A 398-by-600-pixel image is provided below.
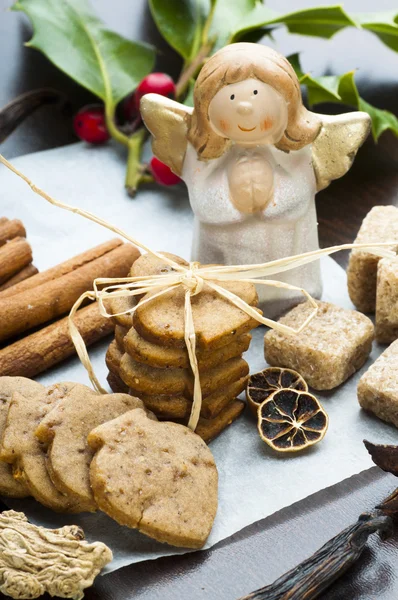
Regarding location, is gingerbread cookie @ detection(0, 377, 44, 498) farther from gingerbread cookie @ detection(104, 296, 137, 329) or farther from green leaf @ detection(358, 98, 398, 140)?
green leaf @ detection(358, 98, 398, 140)

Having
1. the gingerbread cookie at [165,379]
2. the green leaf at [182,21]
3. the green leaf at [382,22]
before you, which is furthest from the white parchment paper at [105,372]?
the green leaf at [382,22]

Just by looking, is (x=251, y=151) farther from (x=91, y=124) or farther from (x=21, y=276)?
(x=91, y=124)

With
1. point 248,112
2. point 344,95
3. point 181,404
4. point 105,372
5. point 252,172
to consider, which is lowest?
point 105,372

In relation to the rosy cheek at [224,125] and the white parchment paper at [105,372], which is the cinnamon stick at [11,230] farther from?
the rosy cheek at [224,125]

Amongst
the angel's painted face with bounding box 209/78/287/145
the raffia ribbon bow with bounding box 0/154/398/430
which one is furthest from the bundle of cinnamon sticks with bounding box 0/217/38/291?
the angel's painted face with bounding box 209/78/287/145

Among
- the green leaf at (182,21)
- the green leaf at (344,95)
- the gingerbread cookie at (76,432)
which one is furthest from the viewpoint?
the green leaf at (182,21)

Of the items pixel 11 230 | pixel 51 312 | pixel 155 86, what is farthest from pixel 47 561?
pixel 155 86
